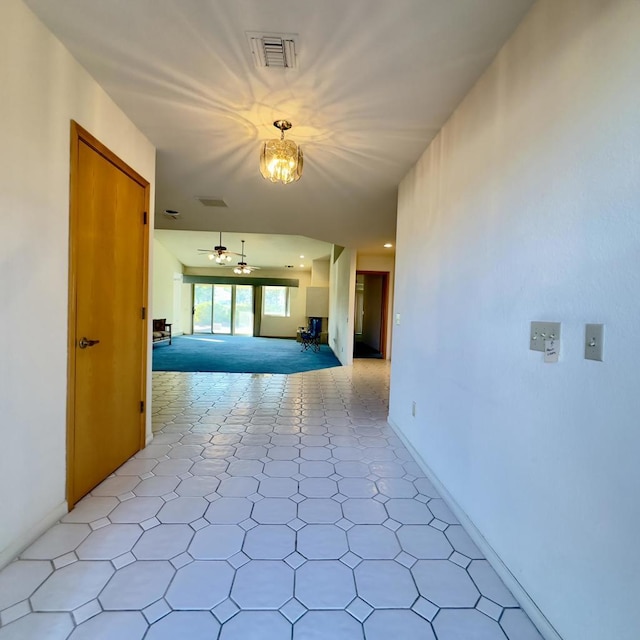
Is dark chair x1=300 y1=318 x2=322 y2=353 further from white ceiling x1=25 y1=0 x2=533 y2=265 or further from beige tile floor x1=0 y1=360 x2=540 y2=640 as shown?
beige tile floor x1=0 y1=360 x2=540 y2=640

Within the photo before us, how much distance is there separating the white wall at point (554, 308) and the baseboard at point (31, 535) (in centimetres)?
211

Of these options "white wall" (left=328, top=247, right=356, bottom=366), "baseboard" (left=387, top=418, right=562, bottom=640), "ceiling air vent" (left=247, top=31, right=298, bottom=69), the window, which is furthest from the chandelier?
the window

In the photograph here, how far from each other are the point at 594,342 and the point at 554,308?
208 mm

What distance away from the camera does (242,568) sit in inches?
57.6

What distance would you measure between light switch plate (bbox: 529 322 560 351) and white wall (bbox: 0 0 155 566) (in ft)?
7.01

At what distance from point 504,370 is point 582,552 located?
0.67 m

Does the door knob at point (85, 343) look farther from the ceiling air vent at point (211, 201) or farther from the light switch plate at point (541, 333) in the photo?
the ceiling air vent at point (211, 201)

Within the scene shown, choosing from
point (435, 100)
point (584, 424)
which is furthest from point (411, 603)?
point (435, 100)

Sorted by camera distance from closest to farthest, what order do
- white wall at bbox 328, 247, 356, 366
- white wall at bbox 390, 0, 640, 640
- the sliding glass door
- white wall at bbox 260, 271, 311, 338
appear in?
white wall at bbox 390, 0, 640, 640
white wall at bbox 328, 247, 356, 366
white wall at bbox 260, 271, 311, 338
the sliding glass door

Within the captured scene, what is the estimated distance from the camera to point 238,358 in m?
7.59

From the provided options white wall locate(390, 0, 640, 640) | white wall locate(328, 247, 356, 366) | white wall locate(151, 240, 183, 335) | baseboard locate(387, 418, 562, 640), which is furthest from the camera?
white wall locate(151, 240, 183, 335)

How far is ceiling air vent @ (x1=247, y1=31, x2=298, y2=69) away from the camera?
61.7 inches

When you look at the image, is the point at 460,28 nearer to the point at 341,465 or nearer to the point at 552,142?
the point at 552,142

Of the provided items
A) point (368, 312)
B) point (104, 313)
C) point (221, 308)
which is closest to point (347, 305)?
point (368, 312)
